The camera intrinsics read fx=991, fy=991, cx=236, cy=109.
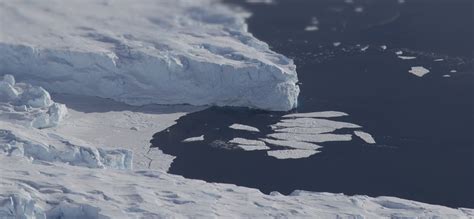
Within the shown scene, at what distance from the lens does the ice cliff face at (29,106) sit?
30.9 metres

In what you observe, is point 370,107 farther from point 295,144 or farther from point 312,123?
point 295,144

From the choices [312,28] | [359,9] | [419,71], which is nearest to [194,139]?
[419,71]

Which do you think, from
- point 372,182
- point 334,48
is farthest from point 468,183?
point 334,48

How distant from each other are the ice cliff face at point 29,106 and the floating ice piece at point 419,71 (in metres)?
13.4

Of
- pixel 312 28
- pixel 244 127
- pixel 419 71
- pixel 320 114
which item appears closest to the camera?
pixel 244 127

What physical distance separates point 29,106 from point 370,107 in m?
11.7

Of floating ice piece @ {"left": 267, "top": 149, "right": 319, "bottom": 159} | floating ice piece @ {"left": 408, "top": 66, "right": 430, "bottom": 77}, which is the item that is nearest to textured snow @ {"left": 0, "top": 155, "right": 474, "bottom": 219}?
floating ice piece @ {"left": 267, "top": 149, "right": 319, "bottom": 159}

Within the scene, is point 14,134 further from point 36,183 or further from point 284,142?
point 284,142

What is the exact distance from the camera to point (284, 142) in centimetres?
3200

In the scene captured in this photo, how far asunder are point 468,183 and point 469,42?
486 inches

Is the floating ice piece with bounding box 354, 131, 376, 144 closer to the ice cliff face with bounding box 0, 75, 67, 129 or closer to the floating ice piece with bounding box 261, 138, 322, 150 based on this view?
the floating ice piece with bounding box 261, 138, 322, 150

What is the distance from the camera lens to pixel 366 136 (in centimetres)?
3238

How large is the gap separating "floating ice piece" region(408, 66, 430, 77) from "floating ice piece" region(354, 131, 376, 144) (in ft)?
18.8

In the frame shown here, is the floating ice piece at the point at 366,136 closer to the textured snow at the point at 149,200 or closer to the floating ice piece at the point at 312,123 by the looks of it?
the floating ice piece at the point at 312,123
